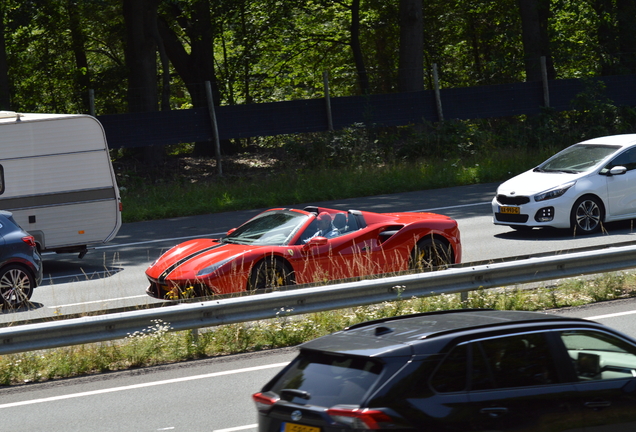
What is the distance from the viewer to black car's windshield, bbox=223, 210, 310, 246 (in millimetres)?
11047

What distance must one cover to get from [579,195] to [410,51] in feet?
48.7

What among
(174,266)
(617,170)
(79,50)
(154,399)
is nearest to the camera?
(154,399)

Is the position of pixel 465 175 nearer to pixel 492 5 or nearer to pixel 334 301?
pixel 334 301

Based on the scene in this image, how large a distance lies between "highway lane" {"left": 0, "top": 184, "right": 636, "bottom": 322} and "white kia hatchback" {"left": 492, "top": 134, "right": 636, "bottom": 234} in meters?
0.32

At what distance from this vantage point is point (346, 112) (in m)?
26.1

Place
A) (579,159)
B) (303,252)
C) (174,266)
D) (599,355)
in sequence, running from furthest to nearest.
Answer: (579,159) → (303,252) → (174,266) → (599,355)

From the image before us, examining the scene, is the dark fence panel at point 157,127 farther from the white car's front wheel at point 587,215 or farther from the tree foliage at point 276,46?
the white car's front wheel at point 587,215

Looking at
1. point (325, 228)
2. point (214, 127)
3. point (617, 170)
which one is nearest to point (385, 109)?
point (214, 127)

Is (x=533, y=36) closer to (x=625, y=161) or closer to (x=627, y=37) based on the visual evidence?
(x=627, y=37)

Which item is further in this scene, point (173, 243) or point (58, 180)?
point (173, 243)

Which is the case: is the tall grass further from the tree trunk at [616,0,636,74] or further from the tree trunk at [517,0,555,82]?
the tree trunk at [616,0,636,74]

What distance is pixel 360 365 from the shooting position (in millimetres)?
4266

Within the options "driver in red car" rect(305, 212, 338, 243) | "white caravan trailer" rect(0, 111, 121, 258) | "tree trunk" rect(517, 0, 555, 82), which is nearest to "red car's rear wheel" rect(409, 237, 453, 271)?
"driver in red car" rect(305, 212, 338, 243)

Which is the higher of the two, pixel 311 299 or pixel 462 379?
pixel 462 379
